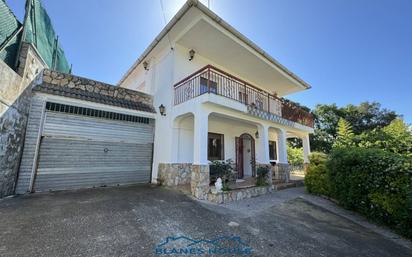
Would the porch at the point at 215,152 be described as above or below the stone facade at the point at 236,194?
above

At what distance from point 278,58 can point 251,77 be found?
191 centimetres

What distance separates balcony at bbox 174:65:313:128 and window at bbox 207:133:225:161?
230cm

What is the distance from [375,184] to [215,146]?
20.2 ft

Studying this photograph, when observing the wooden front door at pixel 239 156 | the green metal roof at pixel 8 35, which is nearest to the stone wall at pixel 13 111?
the green metal roof at pixel 8 35

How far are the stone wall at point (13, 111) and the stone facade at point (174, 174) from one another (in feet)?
15.2

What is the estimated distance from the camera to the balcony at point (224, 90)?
22.3ft

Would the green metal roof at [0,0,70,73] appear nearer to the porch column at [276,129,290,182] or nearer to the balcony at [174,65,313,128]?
the balcony at [174,65,313,128]

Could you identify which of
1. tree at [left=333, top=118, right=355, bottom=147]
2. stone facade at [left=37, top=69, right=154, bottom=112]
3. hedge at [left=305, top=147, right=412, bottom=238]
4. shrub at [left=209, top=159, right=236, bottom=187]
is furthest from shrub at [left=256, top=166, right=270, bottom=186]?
stone facade at [left=37, top=69, right=154, bottom=112]

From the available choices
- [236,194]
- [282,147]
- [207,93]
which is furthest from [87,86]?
[282,147]

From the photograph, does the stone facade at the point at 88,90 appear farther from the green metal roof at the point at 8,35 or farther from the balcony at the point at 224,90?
the balcony at the point at 224,90

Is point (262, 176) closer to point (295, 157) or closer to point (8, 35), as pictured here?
point (8, 35)

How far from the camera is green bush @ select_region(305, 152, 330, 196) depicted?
699 centimetres

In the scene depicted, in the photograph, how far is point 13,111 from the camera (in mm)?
4984

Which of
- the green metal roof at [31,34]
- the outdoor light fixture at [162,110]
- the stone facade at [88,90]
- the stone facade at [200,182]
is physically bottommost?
the stone facade at [200,182]
